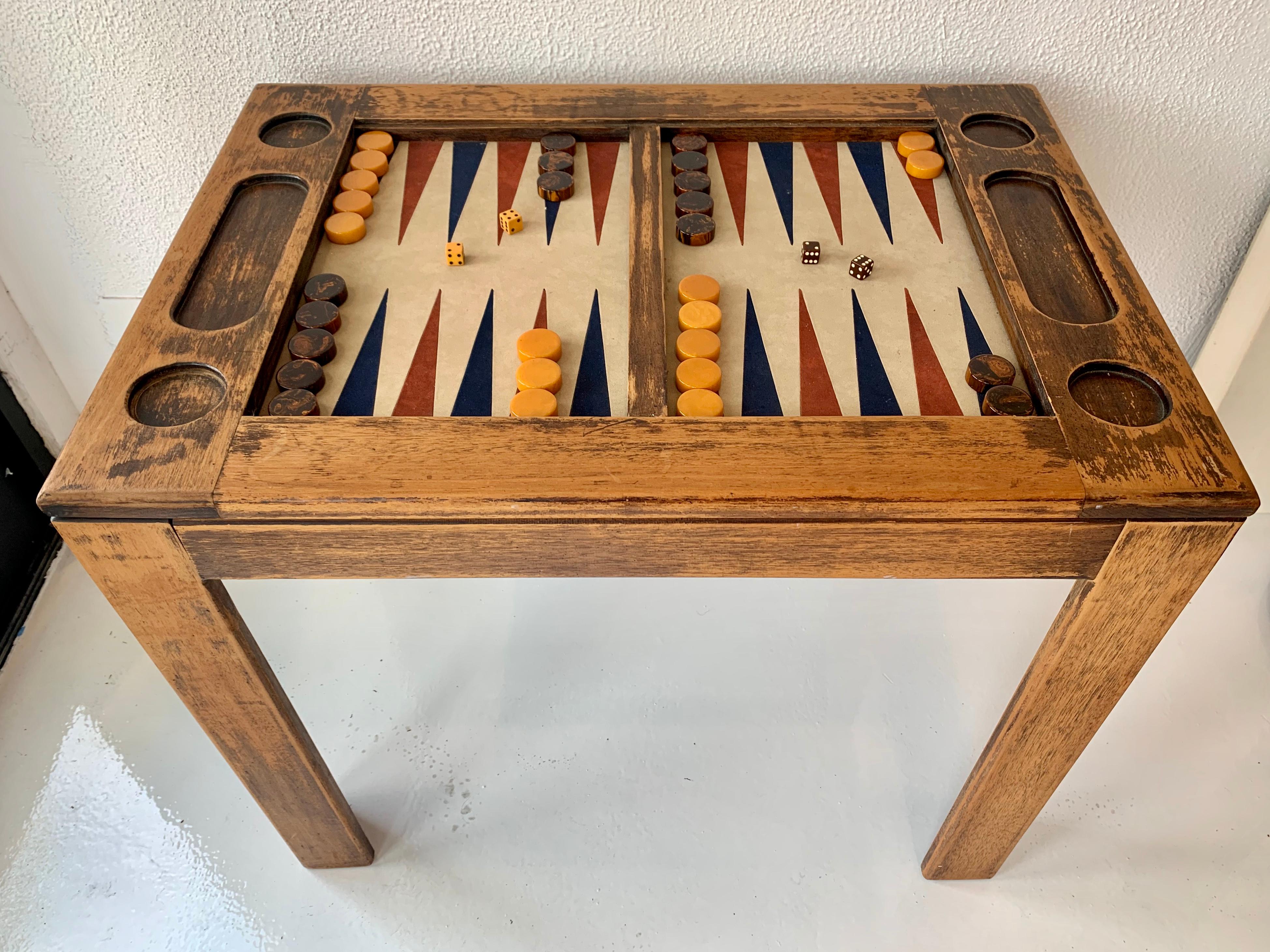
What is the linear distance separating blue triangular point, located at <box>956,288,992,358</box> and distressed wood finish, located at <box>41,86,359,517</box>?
2.78ft

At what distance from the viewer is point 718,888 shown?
1436 mm

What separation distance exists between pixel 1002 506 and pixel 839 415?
0.20m

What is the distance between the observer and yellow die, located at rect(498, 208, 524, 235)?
127cm

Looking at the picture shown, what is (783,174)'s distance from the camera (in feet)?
4.51

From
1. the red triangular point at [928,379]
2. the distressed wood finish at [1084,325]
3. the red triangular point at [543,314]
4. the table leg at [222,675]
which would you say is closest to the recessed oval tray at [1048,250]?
the distressed wood finish at [1084,325]

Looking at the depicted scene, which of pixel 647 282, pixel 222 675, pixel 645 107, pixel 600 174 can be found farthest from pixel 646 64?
pixel 222 675

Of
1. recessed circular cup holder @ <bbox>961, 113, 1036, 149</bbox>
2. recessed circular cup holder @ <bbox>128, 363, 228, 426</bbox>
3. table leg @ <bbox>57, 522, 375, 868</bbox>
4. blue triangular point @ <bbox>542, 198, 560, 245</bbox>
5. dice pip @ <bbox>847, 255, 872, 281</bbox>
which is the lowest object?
table leg @ <bbox>57, 522, 375, 868</bbox>

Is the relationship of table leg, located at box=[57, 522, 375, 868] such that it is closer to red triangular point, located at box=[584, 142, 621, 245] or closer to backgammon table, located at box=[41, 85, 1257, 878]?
backgammon table, located at box=[41, 85, 1257, 878]

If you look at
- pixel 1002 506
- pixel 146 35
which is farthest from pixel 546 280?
pixel 146 35

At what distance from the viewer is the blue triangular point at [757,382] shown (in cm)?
105

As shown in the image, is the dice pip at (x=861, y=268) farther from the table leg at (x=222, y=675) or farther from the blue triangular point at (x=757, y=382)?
the table leg at (x=222, y=675)

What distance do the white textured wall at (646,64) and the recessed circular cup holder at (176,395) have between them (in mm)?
754

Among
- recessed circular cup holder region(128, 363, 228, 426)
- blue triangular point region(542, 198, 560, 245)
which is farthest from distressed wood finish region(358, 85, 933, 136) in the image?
recessed circular cup holder region(128, 363, 228, 426)

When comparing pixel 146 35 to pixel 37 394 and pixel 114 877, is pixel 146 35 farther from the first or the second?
pixel 114 877
